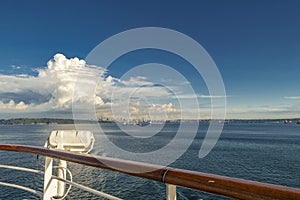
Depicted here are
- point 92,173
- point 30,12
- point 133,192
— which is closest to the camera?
point 133,192

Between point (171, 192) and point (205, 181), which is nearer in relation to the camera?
point (205, 181)

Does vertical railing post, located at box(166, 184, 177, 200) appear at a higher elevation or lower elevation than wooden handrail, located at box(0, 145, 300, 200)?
lower

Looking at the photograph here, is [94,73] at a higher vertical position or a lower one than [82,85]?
higher

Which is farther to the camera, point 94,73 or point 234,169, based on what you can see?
point 234,169

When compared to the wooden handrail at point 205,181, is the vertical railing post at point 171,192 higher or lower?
lower

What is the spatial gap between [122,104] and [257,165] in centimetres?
2150

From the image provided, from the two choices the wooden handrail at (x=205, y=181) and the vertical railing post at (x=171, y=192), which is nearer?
the wooden handrail at (x=205, y=181)

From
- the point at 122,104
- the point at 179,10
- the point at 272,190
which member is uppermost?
the point at 179,10

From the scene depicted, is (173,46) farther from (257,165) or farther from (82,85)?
(257,165)

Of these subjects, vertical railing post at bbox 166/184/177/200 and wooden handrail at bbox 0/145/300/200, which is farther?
vertical railing post at bbox 166/184/177/200

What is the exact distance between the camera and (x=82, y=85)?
3.37m

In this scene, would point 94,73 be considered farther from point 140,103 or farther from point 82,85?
point 140,103

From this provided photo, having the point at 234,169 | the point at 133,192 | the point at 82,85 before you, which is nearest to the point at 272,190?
the point at 82,85

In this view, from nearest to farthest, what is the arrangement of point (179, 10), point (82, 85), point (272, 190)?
point (272, 190) → point (82, 85) → point (179, 10)
